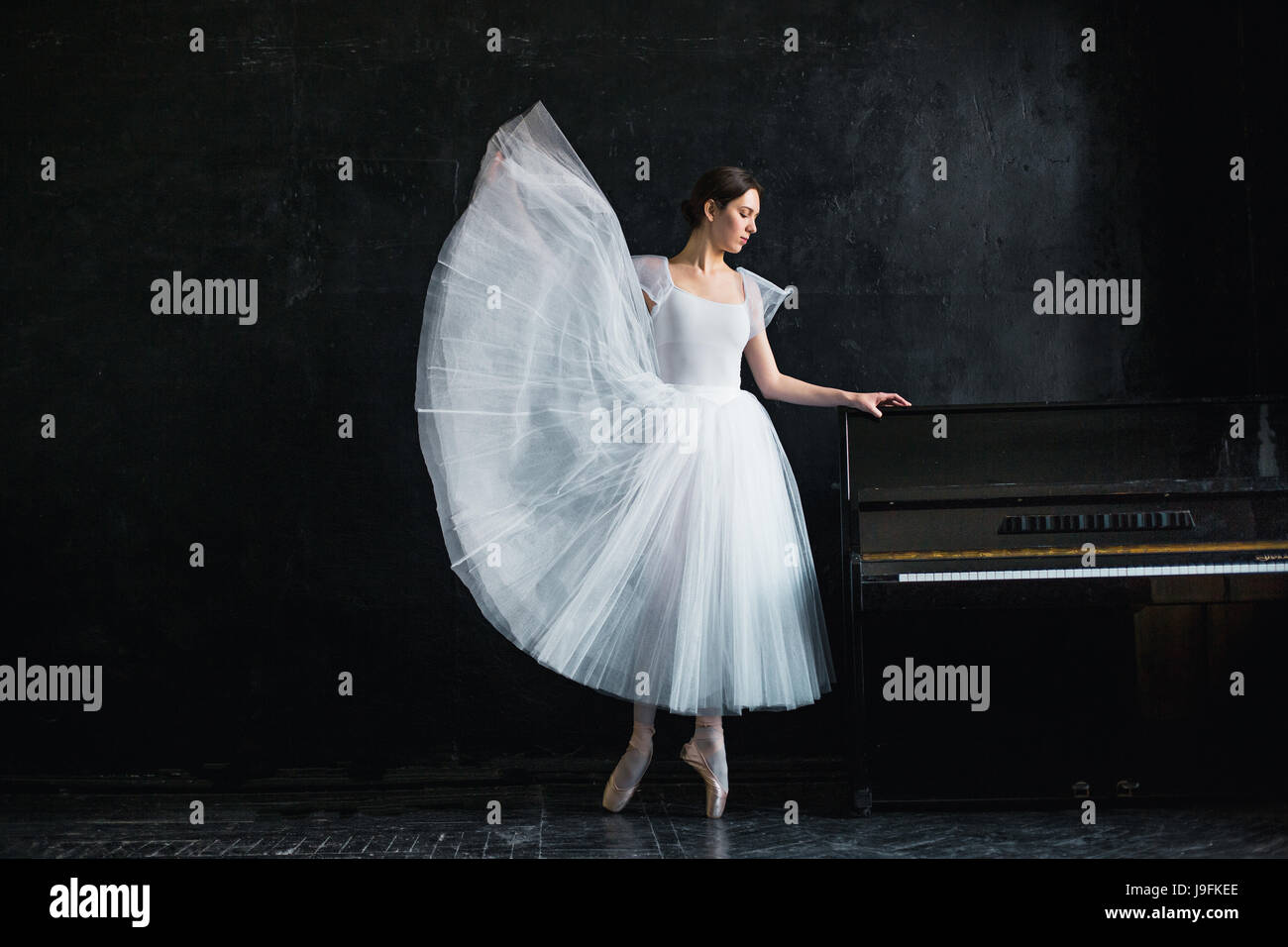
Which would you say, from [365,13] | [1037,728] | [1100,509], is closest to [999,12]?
[1100,509]

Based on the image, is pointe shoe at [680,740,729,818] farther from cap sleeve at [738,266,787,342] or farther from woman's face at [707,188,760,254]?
woman's face at [707,188,760,254]

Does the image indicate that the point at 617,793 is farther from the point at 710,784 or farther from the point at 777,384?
the point at 777,384

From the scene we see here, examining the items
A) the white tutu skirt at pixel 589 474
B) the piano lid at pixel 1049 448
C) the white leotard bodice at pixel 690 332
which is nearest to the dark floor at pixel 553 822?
the white tutu skirt at pixel 589 474

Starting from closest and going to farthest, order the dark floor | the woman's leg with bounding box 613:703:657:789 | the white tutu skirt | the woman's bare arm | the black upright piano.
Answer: the dark floor → the white tutu skirt → the black upright piano → the woman's leg with bounding box 613:703:657:789 → the woman's bare arm

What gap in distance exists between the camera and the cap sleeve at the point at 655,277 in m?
3.53

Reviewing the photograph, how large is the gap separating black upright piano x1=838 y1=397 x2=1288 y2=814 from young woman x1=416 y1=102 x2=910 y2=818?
23cm

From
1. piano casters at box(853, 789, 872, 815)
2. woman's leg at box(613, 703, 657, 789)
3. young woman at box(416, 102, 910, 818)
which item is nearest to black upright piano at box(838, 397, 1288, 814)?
piano casters at box(853, 789, 872, 815)

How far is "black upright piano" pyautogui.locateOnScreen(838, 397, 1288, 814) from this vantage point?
3.41m

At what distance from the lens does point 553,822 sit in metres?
3.50

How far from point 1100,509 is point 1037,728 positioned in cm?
73

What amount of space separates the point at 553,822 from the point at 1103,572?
1.80m

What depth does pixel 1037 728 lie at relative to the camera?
357 cm

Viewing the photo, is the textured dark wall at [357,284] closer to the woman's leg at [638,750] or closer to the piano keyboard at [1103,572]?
the woman's leg at [638,750]

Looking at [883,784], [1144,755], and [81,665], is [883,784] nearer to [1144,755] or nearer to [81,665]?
[1144,755]
